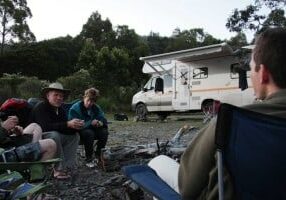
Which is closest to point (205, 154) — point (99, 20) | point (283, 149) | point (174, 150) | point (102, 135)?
point (283, 149)

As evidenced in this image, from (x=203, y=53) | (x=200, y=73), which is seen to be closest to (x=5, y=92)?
(x=200, y=73)

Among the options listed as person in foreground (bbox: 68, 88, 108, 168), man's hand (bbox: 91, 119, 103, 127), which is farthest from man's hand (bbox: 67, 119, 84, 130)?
man's hand (bbox: 91, 119, 103, 127)

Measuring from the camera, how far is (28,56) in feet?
129

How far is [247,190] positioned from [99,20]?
1856 inches

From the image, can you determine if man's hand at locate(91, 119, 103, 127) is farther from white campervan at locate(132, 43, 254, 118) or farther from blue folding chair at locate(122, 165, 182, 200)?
white campervan at locate(132, 43, 254, 118)

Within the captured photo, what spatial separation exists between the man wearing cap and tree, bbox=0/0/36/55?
108 feet

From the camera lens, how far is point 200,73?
60.0 ft

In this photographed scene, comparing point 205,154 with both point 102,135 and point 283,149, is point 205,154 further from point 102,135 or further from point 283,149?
point 102,135

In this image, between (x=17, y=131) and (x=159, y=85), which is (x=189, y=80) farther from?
(x=17, y=131)

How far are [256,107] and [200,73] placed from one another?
16.3 m

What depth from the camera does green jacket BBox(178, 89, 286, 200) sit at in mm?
2059

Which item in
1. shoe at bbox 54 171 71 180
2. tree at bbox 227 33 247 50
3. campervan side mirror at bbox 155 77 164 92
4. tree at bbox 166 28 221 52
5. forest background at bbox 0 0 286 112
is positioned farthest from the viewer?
tree at bbox 166 28 221 52

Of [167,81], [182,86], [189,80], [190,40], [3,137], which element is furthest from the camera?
[190,40]

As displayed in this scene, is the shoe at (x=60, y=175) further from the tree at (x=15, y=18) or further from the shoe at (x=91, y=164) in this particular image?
the tree at (x=15, y=18)
